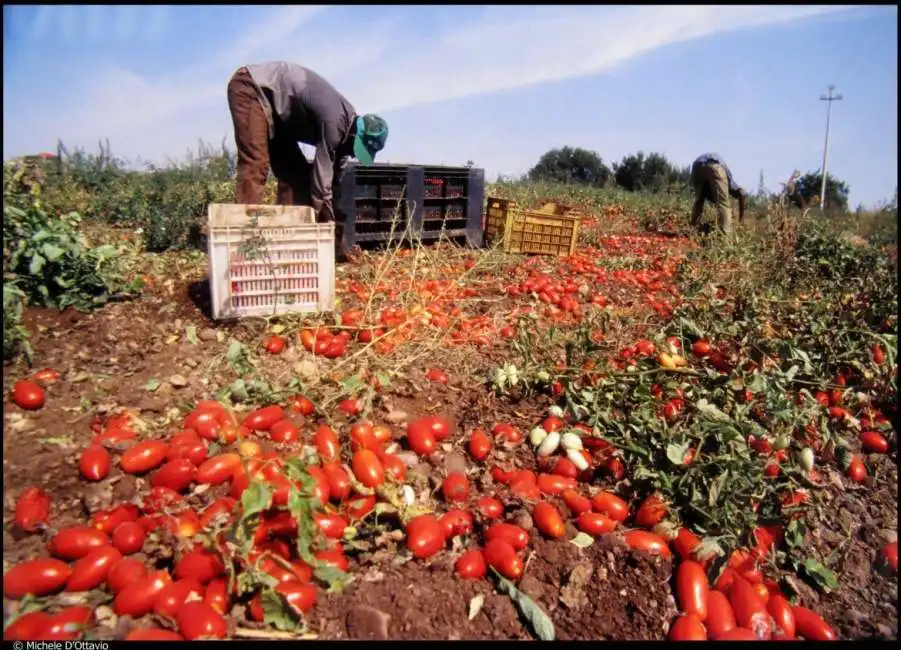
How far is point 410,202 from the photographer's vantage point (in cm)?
589

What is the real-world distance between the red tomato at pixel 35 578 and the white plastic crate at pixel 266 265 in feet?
6.36

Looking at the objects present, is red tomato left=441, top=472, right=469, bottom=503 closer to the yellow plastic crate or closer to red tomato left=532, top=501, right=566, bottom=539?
red tomato left=532, top=501, right=566, bottom=539

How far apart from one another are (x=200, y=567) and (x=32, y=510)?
2.16 ft

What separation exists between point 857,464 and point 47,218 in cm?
463

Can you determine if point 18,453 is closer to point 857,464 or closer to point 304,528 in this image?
point 304,528

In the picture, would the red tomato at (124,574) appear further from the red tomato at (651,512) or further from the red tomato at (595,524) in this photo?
the red tomato at (651,512)

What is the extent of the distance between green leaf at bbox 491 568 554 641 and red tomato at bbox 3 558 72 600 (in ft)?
4.66

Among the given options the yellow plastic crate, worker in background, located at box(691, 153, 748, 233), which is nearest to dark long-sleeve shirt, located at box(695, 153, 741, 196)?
worker in background, located at box(691, 153, 748, 233)

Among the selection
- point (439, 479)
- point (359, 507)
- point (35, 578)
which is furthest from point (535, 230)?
point (35, 578)

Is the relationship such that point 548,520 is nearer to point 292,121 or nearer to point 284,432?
point 284,432

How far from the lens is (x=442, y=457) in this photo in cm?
258

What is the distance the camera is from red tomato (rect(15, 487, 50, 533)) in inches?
74.1

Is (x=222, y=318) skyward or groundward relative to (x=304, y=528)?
skyward

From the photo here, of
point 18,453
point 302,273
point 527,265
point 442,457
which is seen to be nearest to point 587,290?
point 527,265
